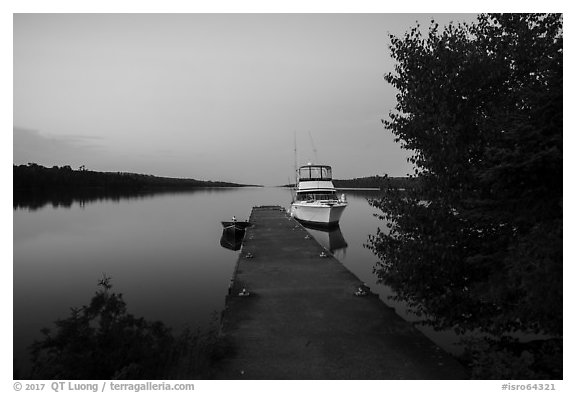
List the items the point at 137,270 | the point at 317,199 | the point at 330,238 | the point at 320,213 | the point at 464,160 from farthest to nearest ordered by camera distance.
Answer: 1. the point at 317,199
2. the point at 320,213
3. the point at 330,238
4. the point at 137,270
5. the point at 464,160

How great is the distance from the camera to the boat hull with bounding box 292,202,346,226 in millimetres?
29078

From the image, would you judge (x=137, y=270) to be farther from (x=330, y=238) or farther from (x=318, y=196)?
(x=318, y=196)

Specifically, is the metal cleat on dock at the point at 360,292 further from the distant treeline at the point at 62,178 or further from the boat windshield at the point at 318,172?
the distant treeline at the point at 62,178

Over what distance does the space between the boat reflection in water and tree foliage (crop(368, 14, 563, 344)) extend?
1707 centimetres

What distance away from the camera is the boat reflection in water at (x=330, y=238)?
24.7 meters

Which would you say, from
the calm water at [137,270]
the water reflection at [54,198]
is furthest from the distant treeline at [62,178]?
the calm water at [137,270]

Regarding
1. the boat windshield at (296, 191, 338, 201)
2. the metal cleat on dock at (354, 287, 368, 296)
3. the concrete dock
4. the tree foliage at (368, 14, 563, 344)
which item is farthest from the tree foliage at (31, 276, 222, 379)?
the boat windshield at (296, 191, 338, 201)

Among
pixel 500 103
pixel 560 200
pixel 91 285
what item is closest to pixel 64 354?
pixel 560 200

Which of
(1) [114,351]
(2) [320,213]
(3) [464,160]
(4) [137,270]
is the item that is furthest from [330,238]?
(1) [114,351]

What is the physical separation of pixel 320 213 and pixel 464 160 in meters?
23.9

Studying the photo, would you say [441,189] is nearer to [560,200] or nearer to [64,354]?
[560,200]

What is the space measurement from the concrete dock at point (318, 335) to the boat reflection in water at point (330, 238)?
13.1 metres

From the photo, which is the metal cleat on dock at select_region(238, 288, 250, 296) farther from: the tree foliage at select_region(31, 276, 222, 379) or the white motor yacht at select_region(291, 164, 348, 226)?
the white motor yacht at select_region(291, 164, 348, 226)

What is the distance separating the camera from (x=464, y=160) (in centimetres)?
602
